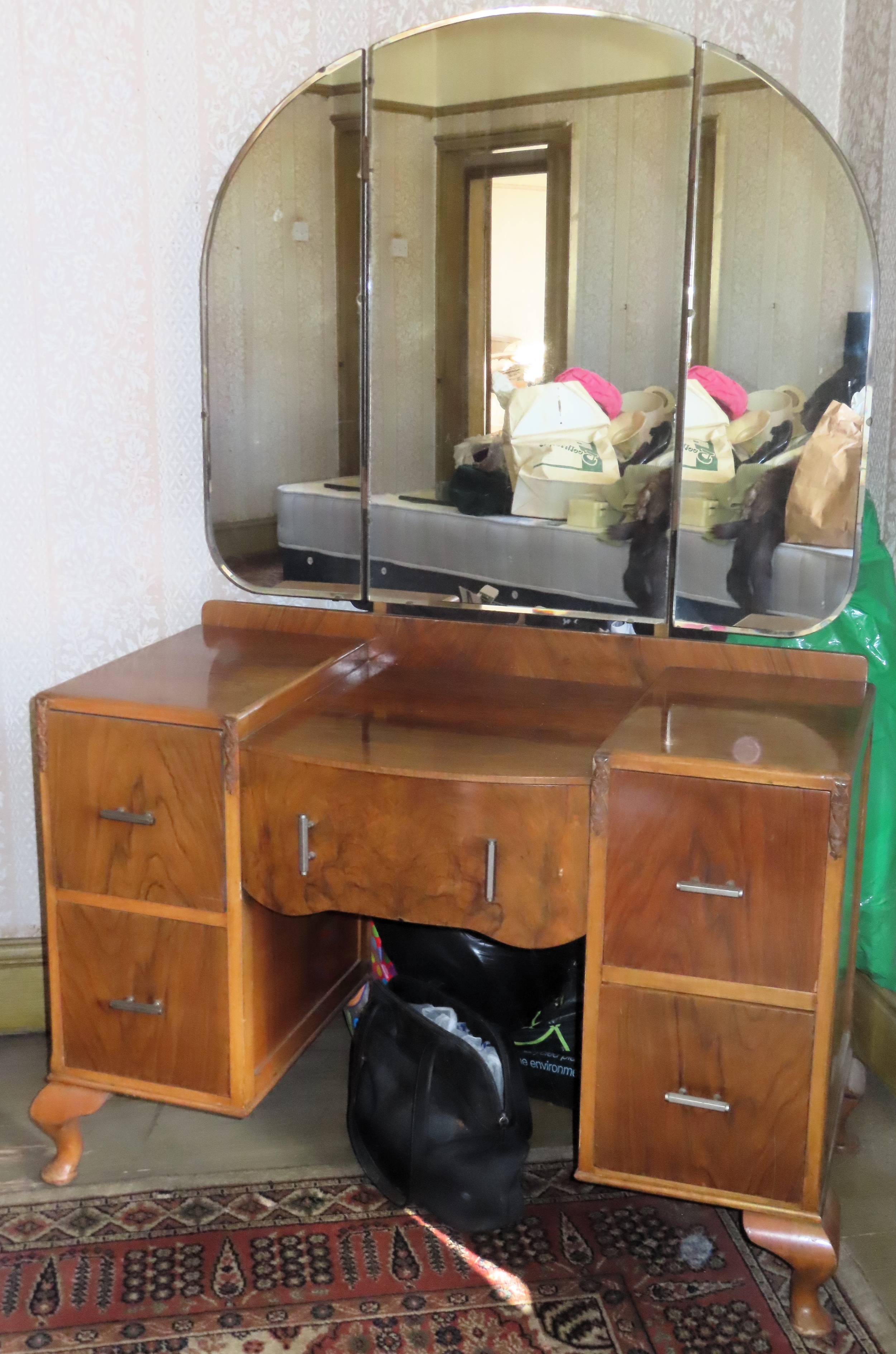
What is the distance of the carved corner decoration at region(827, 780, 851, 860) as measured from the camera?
1404 millimetres

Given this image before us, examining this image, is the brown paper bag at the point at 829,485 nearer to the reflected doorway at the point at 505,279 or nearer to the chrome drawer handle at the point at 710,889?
the reflected doorway at the point at 505,279

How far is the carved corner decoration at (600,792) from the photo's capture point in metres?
1.47

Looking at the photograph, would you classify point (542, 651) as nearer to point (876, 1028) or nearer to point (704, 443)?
point (704, 443)

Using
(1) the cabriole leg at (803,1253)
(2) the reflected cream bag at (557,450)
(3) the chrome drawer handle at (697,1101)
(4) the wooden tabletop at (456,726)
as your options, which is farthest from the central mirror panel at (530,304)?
(1) the cabriole leg at (803,1253)

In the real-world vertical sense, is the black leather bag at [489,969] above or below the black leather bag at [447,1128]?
above

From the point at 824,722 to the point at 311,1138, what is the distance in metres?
1.01

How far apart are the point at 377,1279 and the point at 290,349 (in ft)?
4.44

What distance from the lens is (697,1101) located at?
59.7 inches

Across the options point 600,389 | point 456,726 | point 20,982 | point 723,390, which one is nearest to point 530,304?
point 600,389

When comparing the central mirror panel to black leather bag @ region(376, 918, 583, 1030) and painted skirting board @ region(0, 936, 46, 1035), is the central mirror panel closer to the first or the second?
black leather bag @ region(376, 918, 583, 1030)

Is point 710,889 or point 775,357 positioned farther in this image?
point 775,357

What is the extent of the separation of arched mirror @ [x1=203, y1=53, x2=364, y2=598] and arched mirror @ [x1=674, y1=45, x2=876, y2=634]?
53 cm

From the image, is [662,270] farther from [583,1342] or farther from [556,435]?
[583,1342]

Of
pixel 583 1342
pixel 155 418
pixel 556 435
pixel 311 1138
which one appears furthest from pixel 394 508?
pixel 583 1342
